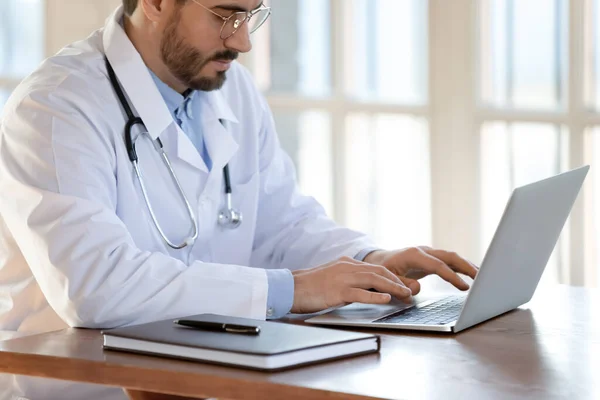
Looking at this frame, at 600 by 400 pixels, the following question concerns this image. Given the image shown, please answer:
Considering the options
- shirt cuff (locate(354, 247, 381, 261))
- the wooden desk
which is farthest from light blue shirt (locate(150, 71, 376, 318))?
the wooden desk

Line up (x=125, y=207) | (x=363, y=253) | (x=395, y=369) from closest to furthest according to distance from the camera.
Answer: (x=395, y=369) → (x=125, y=207) → (x=363, y=253)

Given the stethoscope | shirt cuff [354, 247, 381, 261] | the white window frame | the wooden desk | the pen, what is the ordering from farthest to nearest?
the white window frame < shirt cuff [354, 247, 381, 261] < the stethoscope < the pen < the wooden desk

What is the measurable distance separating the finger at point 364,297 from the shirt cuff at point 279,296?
9cm

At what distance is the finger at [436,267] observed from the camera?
165 cm

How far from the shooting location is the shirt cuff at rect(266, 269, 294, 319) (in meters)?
1.50

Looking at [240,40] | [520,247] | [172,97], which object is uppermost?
[240,40]

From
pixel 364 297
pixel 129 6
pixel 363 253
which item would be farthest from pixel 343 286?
pixel 129 6

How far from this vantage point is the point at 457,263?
5.52 ft

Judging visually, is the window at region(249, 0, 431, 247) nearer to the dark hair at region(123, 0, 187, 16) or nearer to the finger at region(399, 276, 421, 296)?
the dark hair at region(123, 0, 187, 16)

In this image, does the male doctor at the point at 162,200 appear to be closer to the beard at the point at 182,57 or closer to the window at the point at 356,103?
the beard at the point at 182,57

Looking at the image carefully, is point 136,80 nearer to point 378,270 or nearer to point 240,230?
point 240,230

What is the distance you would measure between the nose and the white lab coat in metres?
0.17

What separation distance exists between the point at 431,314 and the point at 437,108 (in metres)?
1.71

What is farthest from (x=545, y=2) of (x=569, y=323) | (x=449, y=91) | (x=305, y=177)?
(x=569, y=323)
